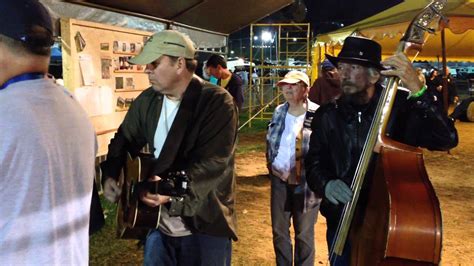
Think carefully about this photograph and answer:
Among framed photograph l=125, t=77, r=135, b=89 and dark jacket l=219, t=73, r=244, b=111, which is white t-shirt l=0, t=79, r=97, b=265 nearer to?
framed photograph l=125, t=77, r=135, b=89

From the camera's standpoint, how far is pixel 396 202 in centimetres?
230

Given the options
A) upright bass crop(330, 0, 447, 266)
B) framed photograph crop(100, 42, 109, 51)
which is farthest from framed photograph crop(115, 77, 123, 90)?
upright bass crop(330, 0, 447, 266)

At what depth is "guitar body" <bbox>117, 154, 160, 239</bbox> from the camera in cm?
267

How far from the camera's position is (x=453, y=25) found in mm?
7863

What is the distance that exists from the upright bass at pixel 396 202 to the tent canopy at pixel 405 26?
3.51m

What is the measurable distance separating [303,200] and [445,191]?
4766 mm

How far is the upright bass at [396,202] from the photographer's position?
88.9 inches

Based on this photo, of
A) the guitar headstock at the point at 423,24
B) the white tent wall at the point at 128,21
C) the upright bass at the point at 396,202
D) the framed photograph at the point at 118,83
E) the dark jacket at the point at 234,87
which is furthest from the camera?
the dark jacket at the point at 234,87

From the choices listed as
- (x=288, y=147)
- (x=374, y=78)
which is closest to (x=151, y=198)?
(x=374, y=78)

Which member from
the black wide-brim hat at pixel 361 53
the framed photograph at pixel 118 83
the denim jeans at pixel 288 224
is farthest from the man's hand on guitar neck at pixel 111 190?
the framed photograph at pixel 118 83

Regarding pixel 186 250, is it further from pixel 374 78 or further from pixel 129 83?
pixel 129 83

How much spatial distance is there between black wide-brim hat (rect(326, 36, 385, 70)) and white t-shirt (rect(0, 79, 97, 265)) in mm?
1794

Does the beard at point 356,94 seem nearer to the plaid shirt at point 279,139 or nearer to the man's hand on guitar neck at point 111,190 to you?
the plaid shirt at point 279,139

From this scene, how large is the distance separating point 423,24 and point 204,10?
14.9 feet
